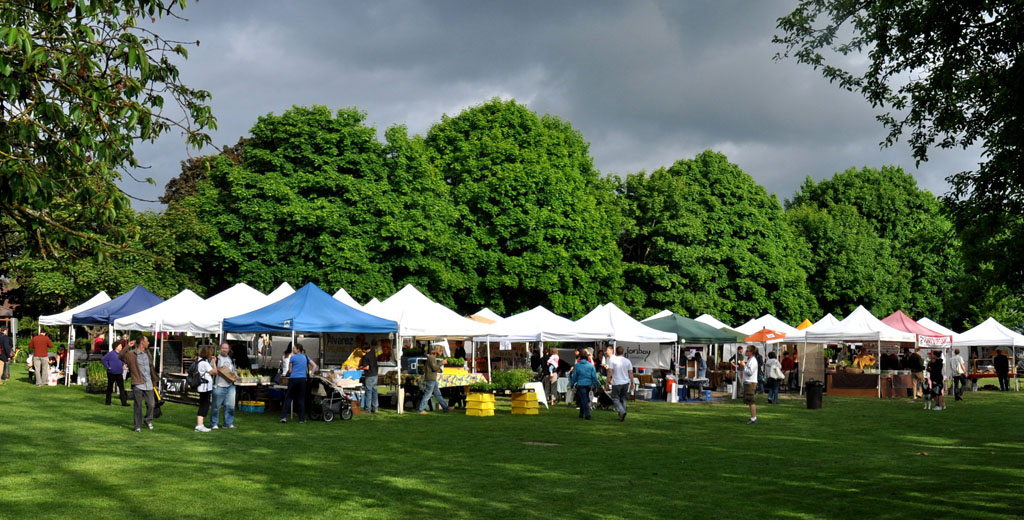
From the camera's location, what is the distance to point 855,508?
988 cm

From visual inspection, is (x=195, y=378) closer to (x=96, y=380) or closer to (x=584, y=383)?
(x=584, y=383)

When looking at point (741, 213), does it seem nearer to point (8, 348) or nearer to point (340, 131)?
point (340, 131)

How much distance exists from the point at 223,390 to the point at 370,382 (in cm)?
494

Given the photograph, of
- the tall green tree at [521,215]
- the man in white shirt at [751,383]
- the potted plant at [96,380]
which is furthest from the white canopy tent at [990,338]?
the potted plant at [96,380]

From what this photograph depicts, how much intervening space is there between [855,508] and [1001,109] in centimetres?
473

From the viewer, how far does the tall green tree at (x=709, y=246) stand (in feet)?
163

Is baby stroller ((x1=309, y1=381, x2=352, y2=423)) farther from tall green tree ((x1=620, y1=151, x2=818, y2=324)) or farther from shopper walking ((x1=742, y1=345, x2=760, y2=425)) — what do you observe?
tall green tree ((x1=620, y1=151, x2=818, y2=324))

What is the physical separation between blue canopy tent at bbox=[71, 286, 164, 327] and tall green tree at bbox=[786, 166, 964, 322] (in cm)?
4001

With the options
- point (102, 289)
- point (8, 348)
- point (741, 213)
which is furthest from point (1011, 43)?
point (741, 213)

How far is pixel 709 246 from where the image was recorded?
5081cm

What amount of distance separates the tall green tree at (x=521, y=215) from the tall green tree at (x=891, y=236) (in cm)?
1653

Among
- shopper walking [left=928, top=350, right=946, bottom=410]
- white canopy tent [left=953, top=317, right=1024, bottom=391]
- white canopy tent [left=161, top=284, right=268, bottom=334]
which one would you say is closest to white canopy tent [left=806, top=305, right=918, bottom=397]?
shopper walking [left=928, top=350, right=946, bottom=410]

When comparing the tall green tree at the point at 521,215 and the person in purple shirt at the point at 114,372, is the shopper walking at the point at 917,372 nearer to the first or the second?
the tall green tree at the point at 521,215

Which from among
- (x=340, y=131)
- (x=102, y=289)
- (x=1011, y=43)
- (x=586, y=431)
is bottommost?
(x=586, y=431)
